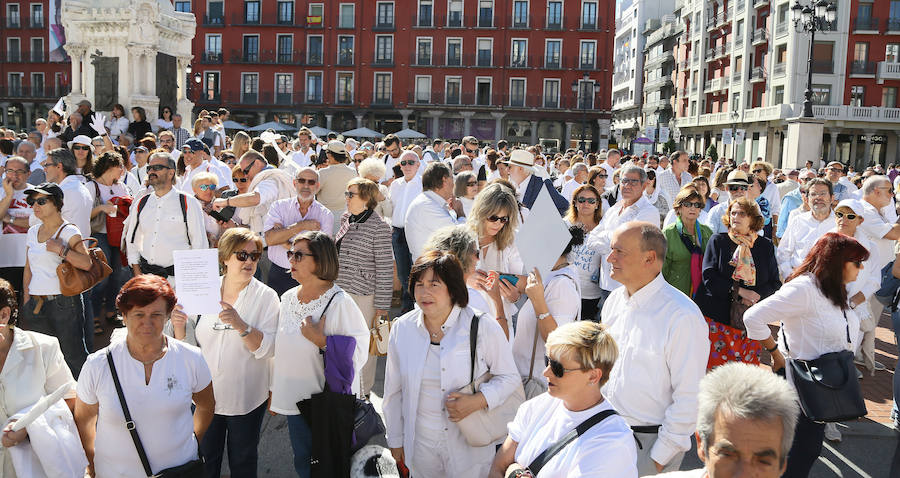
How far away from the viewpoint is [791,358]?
14.0 ft

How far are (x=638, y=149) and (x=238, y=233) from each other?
49.7 m

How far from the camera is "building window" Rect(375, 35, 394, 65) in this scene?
50.0 metres

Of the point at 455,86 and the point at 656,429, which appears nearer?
the point at 656,429

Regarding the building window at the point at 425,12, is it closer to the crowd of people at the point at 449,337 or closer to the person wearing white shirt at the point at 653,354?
the crowd of people at the point at 449,337

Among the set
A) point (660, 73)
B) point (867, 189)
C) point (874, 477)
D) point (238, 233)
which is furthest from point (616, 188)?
point (660, 73)

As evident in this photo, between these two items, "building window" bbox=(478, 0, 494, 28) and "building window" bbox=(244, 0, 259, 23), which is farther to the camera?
"building window" bbox=(244, 0, 259, 23)

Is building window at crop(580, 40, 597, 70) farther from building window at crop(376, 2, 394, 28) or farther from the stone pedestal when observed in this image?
the stone pedestal

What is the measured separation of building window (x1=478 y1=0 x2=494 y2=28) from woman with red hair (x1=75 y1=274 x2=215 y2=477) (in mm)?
48225

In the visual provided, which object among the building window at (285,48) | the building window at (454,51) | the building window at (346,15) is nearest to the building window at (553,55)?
the building window at (454,51)

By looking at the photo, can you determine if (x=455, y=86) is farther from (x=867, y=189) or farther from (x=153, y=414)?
(x=153, y=414)

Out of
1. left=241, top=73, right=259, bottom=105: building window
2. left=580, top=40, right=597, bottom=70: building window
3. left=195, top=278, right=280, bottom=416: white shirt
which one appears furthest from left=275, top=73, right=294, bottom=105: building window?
left=195, top=278, right=280, bottom=416: white shirt

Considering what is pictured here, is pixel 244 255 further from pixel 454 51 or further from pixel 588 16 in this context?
pixel 588 16

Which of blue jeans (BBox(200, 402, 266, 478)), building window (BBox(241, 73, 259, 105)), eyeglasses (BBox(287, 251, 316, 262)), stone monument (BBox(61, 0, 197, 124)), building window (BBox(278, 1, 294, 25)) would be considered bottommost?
blue jeans (BBox(200, 402, 266, 478))

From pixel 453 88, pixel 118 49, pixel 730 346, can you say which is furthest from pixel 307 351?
pixel 453 88
